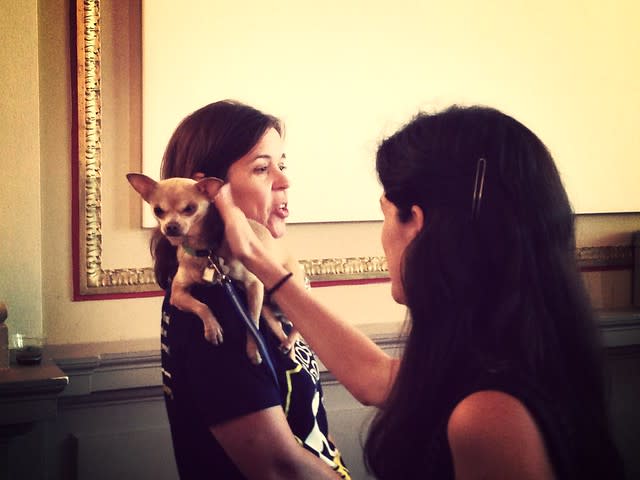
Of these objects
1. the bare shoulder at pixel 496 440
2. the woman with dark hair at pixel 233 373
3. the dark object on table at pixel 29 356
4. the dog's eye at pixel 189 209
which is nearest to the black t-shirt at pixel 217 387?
the woman with dark hair at pixel 233 373

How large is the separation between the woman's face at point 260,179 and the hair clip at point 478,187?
0.41 meters

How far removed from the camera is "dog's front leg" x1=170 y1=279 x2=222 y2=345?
1.08 m

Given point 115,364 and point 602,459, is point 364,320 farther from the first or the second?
point 602,459

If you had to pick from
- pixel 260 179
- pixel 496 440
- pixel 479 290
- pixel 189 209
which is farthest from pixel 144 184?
pixel 496 440

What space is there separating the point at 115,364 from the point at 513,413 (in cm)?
111

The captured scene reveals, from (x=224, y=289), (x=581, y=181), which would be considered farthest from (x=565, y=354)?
(x=581, y=181)

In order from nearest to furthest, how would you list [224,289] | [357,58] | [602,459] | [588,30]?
1. [602,459]
2. [224,289]
3. [357,58]
4. [588,30]

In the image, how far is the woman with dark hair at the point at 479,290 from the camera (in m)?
0.90

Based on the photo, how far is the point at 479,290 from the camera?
3.14ft

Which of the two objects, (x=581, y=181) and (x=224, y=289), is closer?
(x=224, y=289)

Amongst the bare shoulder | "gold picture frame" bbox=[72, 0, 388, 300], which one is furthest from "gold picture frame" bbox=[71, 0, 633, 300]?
the bare shoulder

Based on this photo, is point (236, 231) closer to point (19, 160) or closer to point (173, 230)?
point (173, 230)

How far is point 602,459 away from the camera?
2.99ft

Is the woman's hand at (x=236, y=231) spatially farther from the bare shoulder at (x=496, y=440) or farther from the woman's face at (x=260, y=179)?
the bare shoulder at (x=496, y=440)
